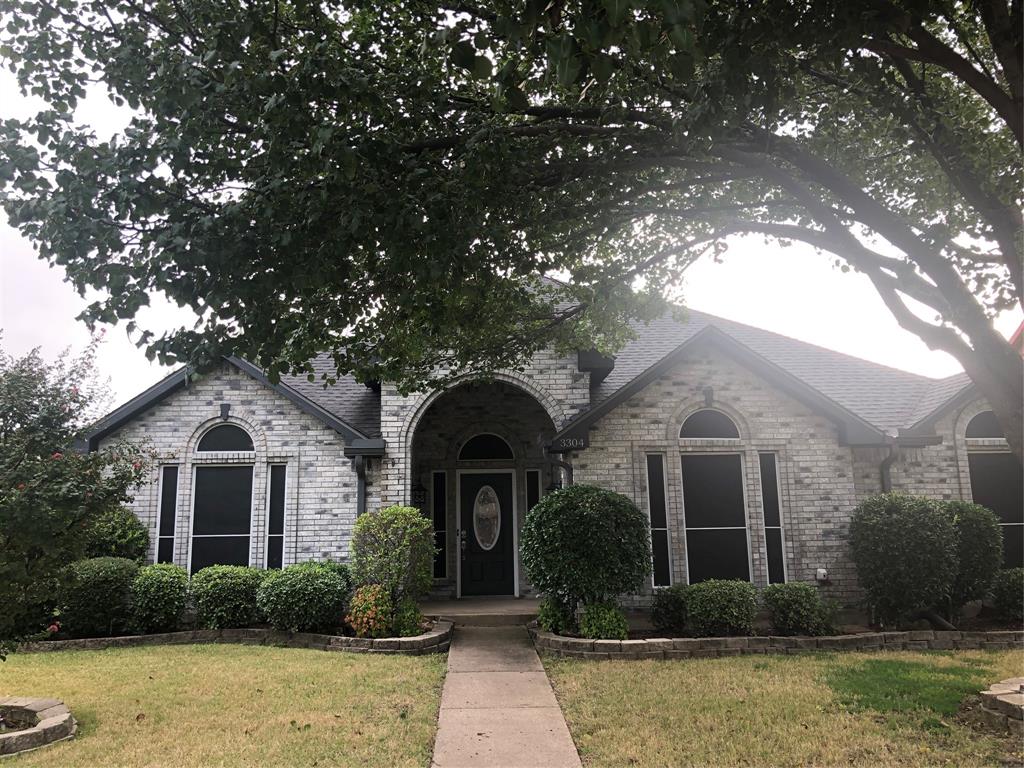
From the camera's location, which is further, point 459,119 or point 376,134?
point 459,119

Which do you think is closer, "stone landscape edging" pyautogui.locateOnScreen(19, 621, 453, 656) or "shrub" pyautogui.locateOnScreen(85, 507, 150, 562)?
"stone landscape edging" pyautogui.locateOnScreen(19, 621, 453, 656)

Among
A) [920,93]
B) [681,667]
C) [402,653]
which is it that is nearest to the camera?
[920,93]

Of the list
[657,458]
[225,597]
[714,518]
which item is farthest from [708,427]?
[225,597]

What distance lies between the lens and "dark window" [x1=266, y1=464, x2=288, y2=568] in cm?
1327

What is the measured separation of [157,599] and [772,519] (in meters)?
10.3

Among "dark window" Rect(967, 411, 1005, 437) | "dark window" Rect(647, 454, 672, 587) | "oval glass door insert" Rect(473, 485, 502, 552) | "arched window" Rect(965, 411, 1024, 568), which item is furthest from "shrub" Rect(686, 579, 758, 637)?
"dark window" Rect(967, 411, 1005, 437)

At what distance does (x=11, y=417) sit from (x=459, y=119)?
5.22m

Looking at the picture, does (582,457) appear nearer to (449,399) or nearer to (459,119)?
(449,399)

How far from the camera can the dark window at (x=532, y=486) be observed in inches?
608

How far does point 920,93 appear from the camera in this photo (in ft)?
23.7

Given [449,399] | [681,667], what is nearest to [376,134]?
[681,667]

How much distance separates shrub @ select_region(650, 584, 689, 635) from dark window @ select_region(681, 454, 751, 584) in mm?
1551

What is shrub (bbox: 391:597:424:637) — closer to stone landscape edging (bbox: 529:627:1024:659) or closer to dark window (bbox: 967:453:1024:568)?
stone landscape edging (bbox: 529:627:1024:659)

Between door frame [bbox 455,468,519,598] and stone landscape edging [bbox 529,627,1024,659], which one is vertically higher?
door frame [bbox 455,468,519,598]
